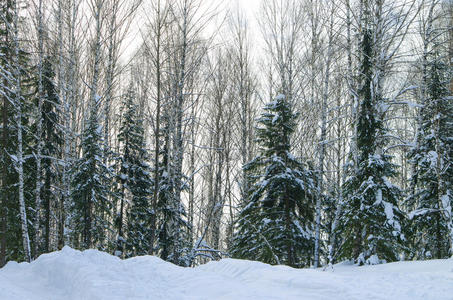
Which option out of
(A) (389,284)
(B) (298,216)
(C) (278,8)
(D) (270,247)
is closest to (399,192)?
(B) (298,216)

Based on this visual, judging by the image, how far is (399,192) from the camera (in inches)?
452

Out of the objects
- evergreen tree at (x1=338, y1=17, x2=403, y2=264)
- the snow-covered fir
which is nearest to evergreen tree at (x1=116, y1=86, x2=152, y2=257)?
the snow-covered fir

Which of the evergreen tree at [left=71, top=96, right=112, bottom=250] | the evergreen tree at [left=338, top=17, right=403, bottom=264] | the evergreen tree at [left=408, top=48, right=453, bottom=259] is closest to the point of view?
the evergreen tree at [left=338, top=17, right=403, bottom=264]

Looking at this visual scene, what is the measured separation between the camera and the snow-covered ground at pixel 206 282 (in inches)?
201

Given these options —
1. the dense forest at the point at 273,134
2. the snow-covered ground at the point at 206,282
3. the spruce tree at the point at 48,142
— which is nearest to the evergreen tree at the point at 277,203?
the dense forest at the point at 273,134

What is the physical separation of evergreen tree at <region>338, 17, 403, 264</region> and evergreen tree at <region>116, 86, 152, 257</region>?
13044 mm

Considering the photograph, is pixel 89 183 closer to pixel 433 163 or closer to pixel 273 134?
pixel 273 134

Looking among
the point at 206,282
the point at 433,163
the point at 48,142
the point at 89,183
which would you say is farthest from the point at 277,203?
the point at 48,142

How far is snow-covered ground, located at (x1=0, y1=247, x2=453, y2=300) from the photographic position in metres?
5.11

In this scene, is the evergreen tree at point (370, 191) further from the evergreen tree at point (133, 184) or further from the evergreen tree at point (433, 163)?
the evergreen tree at point (133, 184)

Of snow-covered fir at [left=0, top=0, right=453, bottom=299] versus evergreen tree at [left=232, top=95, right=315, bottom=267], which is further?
evergreen tree at [left=232, top=95, right=315, bottom=267]

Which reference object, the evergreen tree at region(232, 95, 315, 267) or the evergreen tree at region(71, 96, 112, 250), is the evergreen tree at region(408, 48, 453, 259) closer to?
the evergreen tree at region(232, 95, 315, 267)

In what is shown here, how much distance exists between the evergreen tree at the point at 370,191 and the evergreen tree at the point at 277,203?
67.6 inches

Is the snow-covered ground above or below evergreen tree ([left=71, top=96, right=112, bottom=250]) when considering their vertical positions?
below
